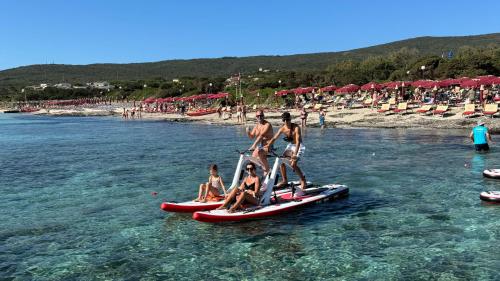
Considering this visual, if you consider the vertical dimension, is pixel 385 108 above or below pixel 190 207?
above

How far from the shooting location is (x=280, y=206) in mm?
12055

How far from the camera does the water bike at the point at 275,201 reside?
11.3m

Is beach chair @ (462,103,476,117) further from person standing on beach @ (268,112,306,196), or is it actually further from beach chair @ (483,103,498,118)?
person standing on beach @ (268,112,306,196)

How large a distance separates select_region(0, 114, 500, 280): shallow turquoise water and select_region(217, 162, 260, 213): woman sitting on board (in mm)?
588

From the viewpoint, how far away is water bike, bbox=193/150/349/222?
37.1 ft

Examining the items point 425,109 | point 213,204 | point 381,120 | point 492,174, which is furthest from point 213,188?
point 425,109

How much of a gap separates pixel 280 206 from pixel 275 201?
1.35 ft

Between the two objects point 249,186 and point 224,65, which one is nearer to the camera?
point 249,186

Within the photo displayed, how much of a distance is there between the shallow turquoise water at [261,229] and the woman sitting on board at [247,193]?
1.93 ft

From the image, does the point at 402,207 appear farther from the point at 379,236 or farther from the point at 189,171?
the point at 189,171

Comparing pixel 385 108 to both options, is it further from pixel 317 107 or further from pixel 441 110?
pixel 317 107

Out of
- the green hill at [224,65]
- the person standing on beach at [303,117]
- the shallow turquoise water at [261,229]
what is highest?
the green hill at [224,65]

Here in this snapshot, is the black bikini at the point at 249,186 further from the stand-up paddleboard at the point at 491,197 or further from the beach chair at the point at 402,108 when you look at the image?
the beach chair at the point at 402,108

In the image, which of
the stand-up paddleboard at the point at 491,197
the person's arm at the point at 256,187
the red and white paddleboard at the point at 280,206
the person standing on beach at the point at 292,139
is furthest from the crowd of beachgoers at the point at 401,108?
the person's arm at the point at 256,187
